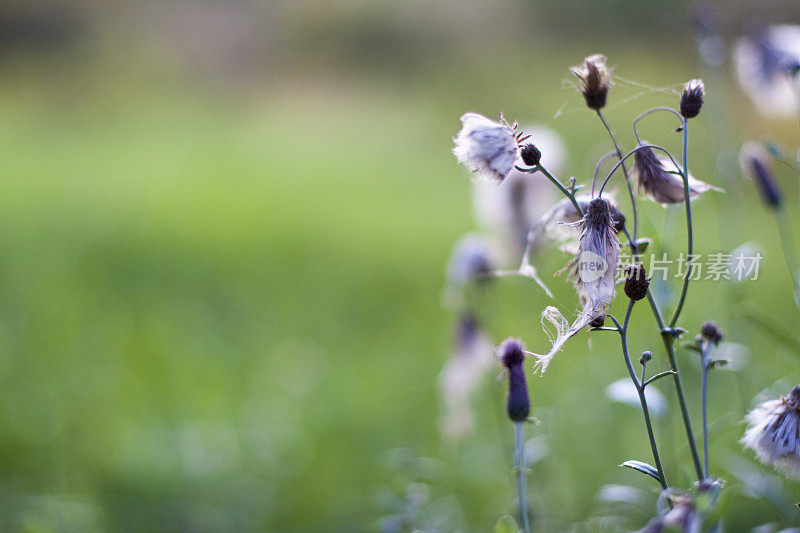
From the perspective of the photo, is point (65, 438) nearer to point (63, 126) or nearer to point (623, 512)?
point (623, 512)

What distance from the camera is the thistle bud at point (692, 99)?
64cm

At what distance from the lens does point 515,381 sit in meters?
0.74

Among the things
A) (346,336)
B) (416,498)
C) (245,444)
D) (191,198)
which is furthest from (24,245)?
(416,498)

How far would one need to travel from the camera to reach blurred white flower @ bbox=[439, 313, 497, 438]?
1.33 metres

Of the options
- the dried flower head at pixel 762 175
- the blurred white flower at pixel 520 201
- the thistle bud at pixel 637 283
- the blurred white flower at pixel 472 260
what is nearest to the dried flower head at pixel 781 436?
the thistle bud at pixel 637 283

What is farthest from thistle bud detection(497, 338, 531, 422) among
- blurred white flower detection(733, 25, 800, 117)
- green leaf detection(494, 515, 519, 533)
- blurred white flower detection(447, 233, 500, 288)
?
blurred white flower detection(733, 25, 800, 117)

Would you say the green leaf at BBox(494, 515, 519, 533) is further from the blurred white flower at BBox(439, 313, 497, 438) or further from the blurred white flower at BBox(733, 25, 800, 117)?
the blurred white flower at BBox(733, 25, 800, 117)

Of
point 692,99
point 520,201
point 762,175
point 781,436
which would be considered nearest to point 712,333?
point 781,436

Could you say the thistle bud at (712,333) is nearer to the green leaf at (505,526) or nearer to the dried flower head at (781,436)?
the dried flower head at (781,436)

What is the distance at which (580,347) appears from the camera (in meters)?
2.29

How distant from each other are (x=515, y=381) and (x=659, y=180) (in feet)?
0.75

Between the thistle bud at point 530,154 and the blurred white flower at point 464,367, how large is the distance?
0.67m

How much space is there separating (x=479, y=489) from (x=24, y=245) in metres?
2.20

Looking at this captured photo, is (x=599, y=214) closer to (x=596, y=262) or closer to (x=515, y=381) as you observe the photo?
(x=596, y=262)
